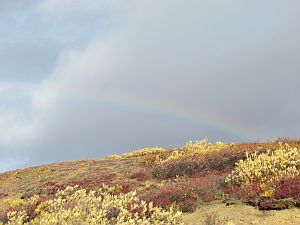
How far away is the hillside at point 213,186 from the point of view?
13.8 m

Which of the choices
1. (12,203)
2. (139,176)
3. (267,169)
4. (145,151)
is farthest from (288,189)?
(145,151)

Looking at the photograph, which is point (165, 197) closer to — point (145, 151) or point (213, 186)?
point (213, 186)

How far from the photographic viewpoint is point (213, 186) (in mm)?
17031

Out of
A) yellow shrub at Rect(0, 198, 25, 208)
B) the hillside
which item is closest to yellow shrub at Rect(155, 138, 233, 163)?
the hillside

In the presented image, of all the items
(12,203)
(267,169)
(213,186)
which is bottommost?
(213,186)

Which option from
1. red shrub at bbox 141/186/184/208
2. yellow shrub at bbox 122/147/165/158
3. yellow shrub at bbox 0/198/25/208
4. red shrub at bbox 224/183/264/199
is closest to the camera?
A: red shrub at bbox 224/183/264/199

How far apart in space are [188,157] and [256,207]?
10925mm

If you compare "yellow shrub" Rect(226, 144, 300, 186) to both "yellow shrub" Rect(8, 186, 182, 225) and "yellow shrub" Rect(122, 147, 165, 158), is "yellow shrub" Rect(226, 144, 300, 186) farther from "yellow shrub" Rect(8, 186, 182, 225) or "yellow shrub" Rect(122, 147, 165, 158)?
"yellow shrub" Rect(122, 147, 165, 158)

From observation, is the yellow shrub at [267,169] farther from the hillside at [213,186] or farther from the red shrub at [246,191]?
the red shrub at [246,191]

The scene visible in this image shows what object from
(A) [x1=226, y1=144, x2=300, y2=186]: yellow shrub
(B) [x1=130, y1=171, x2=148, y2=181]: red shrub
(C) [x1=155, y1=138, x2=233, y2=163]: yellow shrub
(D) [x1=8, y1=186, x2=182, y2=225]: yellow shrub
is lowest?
(D) [x1=8, y1=186, x2=182, y2=225]: yellow shrub

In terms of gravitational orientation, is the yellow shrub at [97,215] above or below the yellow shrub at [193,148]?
below

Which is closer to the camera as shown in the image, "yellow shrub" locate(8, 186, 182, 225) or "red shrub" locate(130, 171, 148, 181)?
"yellow shrub" locate(8, 186, 182, 225)

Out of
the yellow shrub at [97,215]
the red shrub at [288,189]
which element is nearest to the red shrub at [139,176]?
the yellow shrub at [97,215]

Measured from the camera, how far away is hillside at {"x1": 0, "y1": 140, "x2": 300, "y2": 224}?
1377 centimetres
